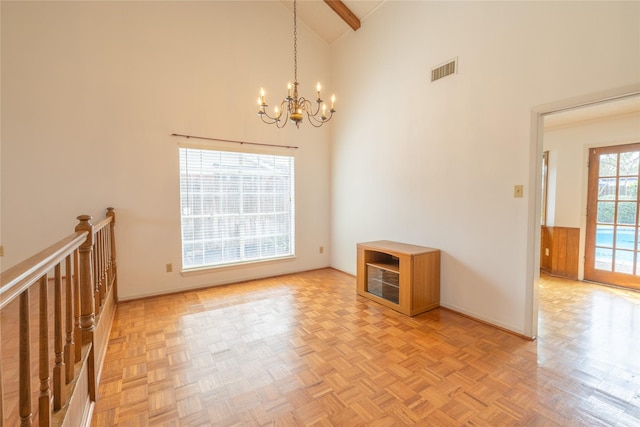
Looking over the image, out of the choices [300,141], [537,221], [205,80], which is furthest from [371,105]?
[537,221]

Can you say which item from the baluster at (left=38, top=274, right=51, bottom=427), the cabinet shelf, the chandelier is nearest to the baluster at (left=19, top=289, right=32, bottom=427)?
the baluster at (left=38, top=274, right=51, bottom=427)

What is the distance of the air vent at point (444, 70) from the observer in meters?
3.15

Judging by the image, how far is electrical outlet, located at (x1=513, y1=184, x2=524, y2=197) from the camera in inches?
105

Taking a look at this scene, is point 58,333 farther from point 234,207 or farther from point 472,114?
point 472,114

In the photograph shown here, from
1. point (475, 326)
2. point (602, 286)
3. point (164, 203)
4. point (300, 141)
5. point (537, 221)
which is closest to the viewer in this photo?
point (537, 221)

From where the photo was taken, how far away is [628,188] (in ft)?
13.2

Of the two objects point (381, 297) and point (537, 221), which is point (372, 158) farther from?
point (537, 221)

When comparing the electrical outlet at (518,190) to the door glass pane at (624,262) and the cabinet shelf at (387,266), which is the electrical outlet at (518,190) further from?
the door glass pane at (624,262)

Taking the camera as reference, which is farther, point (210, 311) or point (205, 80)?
point (205, 80)

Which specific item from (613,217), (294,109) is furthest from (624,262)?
(294,109)

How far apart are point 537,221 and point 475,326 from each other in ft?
3.74

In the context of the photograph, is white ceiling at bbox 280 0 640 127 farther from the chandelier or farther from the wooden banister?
the wooden banister

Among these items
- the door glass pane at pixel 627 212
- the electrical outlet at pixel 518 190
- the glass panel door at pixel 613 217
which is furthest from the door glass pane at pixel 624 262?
the electrical outlet at pixel 518 190

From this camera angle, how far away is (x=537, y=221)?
8.56ft
